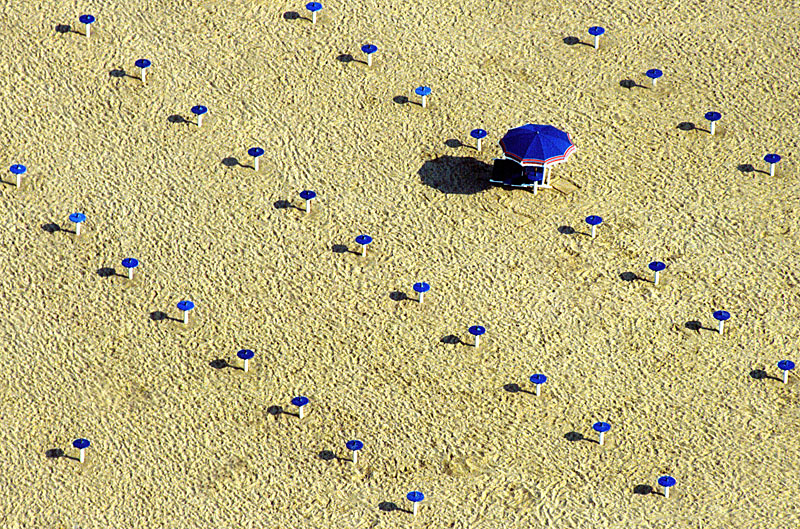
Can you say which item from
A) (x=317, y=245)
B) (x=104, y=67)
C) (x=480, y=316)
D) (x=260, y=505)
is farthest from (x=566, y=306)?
(x=104, y=67)

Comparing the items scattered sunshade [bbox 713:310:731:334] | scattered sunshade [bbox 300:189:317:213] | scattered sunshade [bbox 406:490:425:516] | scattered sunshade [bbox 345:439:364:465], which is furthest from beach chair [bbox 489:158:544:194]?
scattered sunshade [bbox 406:490:425:516]

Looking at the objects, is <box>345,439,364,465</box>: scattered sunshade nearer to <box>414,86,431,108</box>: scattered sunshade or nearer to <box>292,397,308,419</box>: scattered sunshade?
<box>292,397,308,419</box>: scattered sunshade

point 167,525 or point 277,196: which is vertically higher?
point 277,196

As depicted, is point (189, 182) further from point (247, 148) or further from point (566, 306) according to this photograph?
point (566, 306)

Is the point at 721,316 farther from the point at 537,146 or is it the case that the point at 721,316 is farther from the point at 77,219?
the point at 77,219

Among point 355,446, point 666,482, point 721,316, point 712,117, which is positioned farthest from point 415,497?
point 712,117

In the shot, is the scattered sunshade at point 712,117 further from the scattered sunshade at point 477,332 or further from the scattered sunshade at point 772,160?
the scattered sunshade at point 477,332

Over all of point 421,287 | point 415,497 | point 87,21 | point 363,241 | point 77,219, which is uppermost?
point 87,21
